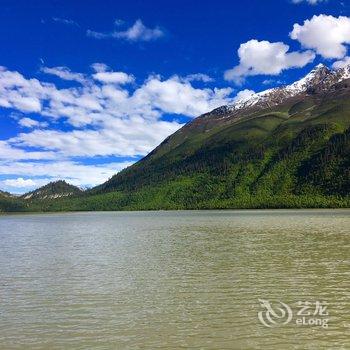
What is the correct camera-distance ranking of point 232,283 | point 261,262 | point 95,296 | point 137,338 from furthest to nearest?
point 261,262 → point 232,283 → point 95,296 → point 137,338

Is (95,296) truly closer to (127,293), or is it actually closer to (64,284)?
(127,293)

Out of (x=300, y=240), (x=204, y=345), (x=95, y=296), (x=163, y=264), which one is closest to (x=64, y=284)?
(x=95, y=296)

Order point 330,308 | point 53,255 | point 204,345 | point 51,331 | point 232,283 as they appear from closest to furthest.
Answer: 1. point 204,345
2. point 51,331
3. point 330,308
4. point 232,283
5. point 53,255

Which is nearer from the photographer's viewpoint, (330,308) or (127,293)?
(330,308)

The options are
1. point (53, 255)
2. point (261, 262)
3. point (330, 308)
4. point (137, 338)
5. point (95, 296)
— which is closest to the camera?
point (137, 338)

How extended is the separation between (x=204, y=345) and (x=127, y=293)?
15.2 meters

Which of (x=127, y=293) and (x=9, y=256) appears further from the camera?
(x=9, y=256)

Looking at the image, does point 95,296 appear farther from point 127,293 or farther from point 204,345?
point 204,345

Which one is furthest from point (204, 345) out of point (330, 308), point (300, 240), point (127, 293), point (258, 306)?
point (300, 240)

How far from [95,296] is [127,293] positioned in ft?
8.78

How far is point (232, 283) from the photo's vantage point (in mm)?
39844

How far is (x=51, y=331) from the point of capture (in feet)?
89.1

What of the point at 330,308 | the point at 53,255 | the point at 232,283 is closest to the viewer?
the point at 330,308

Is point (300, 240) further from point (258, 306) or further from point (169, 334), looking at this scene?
point (169, 334)
